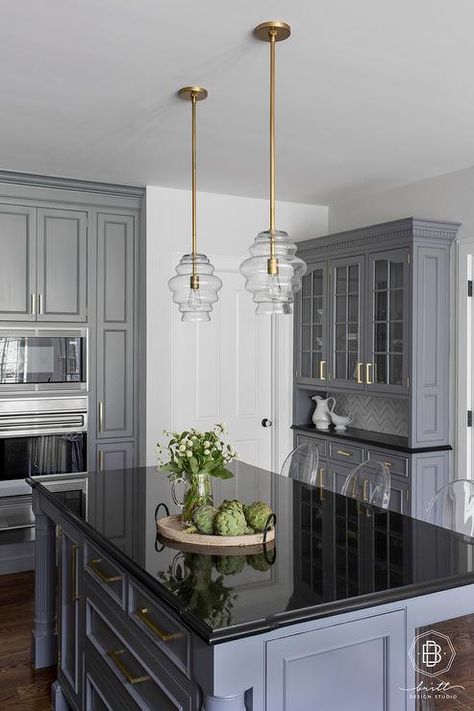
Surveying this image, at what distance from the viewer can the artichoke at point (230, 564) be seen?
1954 millimetres

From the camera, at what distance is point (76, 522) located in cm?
255

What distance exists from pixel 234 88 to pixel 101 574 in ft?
7.06

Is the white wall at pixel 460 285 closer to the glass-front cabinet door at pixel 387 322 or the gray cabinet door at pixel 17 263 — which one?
the glass-front cabinet door at pixel 387 322

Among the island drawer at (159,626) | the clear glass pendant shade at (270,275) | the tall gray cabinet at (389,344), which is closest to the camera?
the island drawer at (159,626)

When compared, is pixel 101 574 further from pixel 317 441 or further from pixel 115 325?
pixel 317 441

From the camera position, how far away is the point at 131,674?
2.07m

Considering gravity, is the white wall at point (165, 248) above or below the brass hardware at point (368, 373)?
above

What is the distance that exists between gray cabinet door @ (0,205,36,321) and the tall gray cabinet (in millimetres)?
2098

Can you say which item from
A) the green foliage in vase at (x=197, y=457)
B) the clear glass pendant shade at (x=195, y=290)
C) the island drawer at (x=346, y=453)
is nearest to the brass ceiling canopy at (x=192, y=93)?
the clear glass pendant shade at (x=195, y=290)

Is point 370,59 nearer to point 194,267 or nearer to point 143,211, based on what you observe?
point 194,267

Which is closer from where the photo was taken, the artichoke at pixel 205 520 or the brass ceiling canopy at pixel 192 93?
the artichoke at pixel 205 520

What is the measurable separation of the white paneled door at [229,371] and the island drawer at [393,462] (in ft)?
3.87

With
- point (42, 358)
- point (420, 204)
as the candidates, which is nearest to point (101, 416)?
point (42, 358)

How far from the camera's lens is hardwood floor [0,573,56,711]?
9.71ft
